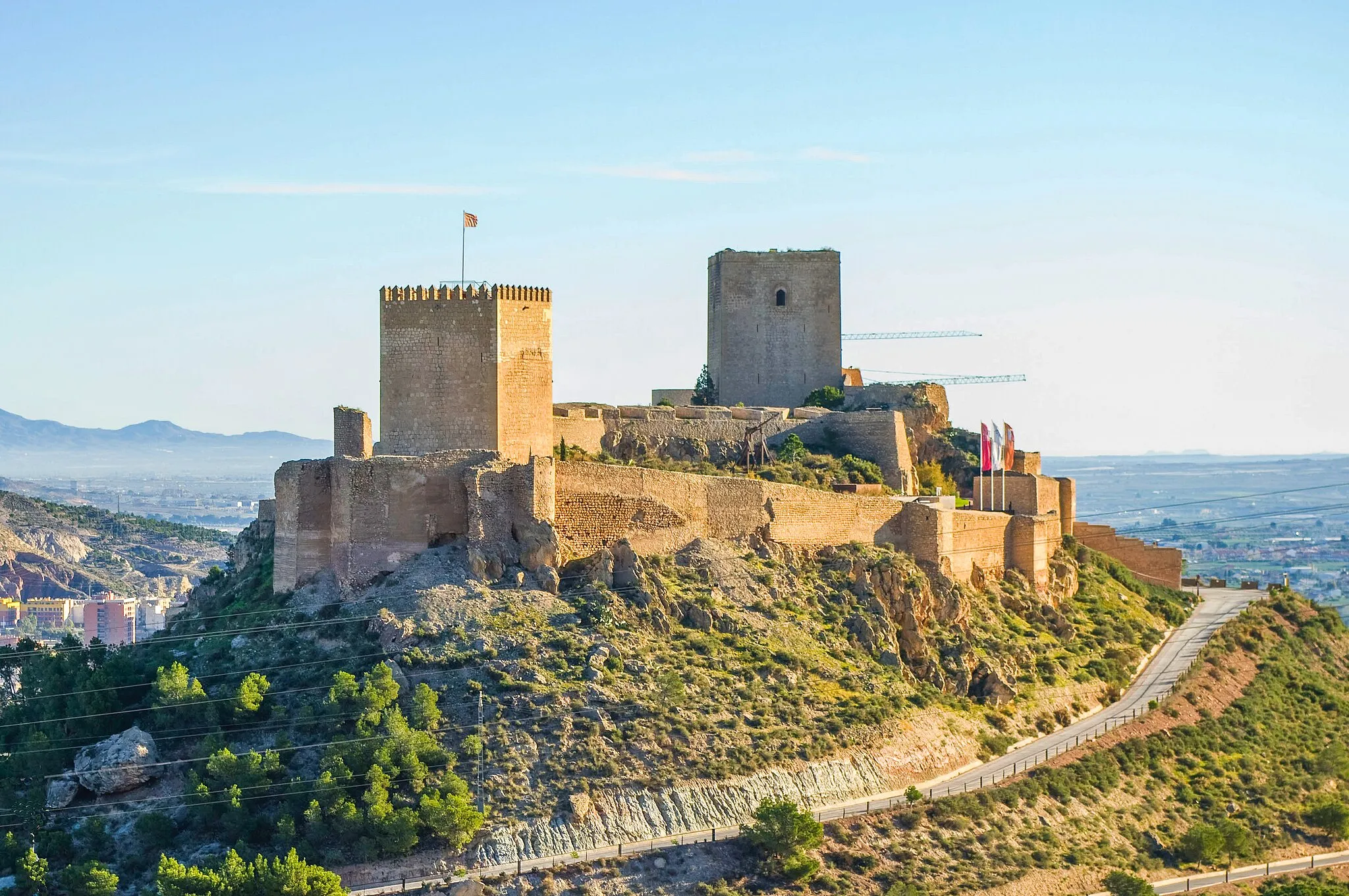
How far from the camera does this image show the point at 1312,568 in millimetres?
161375

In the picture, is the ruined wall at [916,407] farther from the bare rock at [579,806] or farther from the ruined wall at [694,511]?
the bare rock at [579,806]

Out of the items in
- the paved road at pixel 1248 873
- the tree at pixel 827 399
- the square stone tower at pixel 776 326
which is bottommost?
the paved road at pixel 1248 873

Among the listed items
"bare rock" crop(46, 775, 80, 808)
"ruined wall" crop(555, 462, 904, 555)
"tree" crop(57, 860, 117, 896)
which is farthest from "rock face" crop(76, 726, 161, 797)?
"ruined wall" crop(555, 462, 904, 555)

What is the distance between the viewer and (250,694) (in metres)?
43.3

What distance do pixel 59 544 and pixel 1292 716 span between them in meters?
116

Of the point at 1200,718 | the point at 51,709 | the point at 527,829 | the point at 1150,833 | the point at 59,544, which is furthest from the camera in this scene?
the point at 59,544

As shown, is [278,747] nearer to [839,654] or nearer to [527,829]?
[527,829]

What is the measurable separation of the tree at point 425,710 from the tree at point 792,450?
18462 millimetres

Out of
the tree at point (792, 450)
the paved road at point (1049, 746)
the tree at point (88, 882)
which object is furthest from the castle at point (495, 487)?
the tree at point (88, 882)

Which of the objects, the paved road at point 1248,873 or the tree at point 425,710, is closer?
the tree at point 425,710

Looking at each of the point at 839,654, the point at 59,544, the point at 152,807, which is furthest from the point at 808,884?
the point at 59,544

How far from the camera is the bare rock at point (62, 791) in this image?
4241 cm

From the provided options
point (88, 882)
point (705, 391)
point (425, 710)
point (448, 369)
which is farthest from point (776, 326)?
point (88, 882)

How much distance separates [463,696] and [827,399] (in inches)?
977
